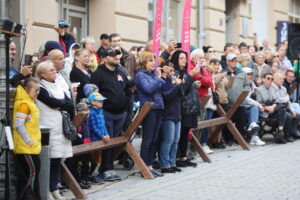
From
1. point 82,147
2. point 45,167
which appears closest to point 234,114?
point 82,147

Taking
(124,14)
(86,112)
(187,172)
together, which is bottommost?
(187,172)

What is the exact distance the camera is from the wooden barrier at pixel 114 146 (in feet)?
28.8

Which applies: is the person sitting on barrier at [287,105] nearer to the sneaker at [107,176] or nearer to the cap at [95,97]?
the sneaker at [107,176]

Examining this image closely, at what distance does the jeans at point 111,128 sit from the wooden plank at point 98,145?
132 mm

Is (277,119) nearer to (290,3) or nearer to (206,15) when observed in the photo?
(206,15)

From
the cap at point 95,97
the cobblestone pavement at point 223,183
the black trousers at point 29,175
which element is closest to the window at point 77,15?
the cobblestone pavement at point 223,183

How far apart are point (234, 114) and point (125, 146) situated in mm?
4994

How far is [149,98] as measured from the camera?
10.6 metres

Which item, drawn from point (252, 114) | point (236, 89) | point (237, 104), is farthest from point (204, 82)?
point (252, 114)

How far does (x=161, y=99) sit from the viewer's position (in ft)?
35.1

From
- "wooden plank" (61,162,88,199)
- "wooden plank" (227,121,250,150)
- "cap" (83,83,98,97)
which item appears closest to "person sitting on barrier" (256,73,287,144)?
"wooden plank" (227,121,250,150)

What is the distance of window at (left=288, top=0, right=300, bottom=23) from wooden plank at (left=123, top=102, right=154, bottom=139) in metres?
19.6

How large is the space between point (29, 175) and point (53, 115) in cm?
84

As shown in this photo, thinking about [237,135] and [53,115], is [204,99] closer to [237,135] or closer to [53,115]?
[237,135]
